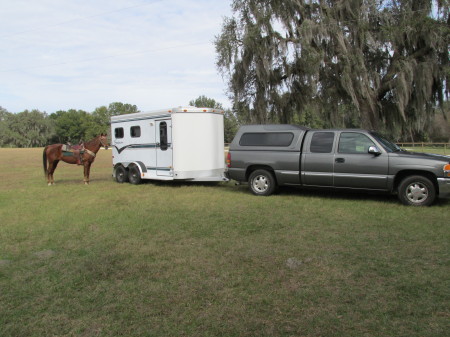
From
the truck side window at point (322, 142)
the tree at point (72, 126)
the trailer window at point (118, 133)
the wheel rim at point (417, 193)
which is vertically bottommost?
the wheel rim at point (417, 193)

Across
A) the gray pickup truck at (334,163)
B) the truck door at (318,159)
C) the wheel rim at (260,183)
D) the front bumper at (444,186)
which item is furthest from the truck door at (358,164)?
the wheel rim at (260,183)

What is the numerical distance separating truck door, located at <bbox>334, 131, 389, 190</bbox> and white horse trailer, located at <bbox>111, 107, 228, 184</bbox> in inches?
168

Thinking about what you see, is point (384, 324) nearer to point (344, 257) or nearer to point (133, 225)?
point (344, 257)

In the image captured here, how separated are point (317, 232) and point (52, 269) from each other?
4.00 meters

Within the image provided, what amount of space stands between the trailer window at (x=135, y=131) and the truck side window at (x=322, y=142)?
6327 millimetres

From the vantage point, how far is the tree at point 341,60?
1463cm

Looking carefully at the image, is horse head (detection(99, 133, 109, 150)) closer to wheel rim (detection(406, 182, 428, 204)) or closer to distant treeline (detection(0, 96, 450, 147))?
wheel rim (detection(406, 182, 428, 204))

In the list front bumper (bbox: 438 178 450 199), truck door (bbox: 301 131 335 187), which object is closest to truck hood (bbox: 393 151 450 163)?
front bumper (bbox: 438 178 450 199)

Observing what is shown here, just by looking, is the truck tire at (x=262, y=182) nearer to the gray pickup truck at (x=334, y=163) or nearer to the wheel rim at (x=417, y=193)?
the gray pickup truck at (x=334, y=163)

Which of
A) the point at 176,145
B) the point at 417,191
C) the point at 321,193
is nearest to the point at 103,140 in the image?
the point at 176,145

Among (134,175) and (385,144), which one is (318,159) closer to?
(385,144)

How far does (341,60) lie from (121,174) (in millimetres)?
9891

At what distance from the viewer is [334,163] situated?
8992 mm

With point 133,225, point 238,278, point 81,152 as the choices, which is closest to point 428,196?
point 238,278
